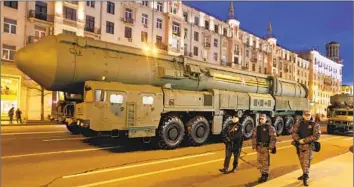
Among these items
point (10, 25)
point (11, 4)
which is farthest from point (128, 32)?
point (10, 25)

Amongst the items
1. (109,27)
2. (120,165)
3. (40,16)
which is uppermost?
(109,27)

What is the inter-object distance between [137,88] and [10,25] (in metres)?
25.2

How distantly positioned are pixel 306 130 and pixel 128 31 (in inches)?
1399

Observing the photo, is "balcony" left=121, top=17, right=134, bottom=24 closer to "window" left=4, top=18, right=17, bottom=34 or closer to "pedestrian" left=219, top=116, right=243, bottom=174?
"window" left=4, top=18, right=17, bottom=34

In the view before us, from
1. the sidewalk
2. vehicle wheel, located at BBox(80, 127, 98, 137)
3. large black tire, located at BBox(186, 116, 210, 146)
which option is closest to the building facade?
vehicle wheel, located at BBox(80, 127, 98, 137)

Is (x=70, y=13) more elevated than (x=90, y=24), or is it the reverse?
(x=70, y=13)

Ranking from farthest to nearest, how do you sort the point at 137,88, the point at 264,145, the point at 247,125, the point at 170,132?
the point at 247,125 → the point at 170,132 → the point at 137,88 → the point at 264,145

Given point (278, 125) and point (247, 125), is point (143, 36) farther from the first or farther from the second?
point (247, 125)

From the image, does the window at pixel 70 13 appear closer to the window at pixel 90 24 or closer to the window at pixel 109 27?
the window at pixel 90 24

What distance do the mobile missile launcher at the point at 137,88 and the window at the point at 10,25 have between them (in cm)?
2128

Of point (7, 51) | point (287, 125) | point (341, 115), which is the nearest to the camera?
point (287, 125)

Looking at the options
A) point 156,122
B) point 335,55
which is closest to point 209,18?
point 156,122

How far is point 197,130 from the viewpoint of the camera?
45.2 feet

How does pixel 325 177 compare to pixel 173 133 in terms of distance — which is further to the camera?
pixel 173 133
